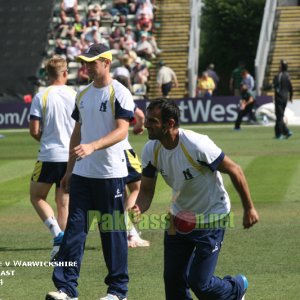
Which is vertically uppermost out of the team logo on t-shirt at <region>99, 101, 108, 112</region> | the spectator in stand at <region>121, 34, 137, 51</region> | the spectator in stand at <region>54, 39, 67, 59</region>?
the team logo on t-shirt at <region>99, 101, 108, 112</region>

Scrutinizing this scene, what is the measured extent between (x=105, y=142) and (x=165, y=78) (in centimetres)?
3138

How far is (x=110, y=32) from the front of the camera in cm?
4478

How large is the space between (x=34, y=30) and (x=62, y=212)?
34.6 meters

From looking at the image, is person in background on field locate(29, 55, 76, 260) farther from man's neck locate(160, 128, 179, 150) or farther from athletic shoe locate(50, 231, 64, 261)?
man's neck locate(160, 128, 179, 150)

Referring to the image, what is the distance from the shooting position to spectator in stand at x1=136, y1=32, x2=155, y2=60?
142 ft

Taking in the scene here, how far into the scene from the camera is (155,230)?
1456cm

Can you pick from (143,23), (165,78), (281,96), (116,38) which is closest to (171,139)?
(281,96)

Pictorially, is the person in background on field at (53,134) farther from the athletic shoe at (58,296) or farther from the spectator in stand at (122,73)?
the athletic shoe at (58,296)

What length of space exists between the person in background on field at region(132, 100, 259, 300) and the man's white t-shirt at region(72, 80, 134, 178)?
49.1 inches

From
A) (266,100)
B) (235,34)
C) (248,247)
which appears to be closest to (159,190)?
(248,247)

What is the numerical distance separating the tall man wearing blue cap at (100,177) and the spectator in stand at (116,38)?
33263 mm

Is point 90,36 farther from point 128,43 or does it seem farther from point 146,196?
point 146,196

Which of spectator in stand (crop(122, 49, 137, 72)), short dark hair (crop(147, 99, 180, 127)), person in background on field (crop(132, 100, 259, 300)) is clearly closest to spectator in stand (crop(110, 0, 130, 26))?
spectator in stand (crop(122, 49, 137, 72))

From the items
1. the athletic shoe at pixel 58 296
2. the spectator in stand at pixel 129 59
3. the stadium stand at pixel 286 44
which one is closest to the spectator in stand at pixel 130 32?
the spectator in stand at pixel 129 59
